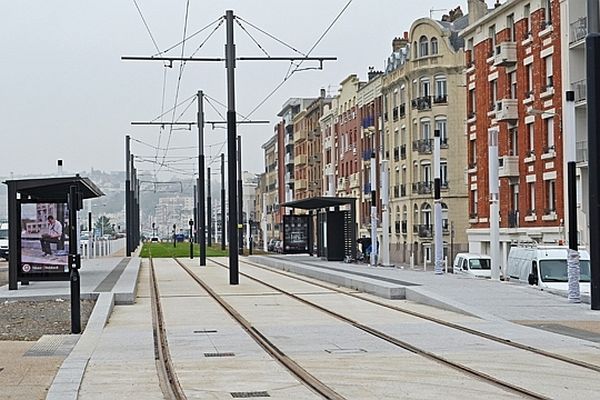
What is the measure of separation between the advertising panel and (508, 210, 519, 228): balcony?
29.7m

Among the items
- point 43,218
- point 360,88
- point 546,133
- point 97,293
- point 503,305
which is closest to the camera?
point 503,305

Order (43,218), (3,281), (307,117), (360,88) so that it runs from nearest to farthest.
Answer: (43,218), (3,281), (360,88), (307,117)

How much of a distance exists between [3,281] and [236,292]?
11471mm

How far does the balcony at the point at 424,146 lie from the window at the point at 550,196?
2254cm

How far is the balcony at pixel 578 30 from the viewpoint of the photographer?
4648cm

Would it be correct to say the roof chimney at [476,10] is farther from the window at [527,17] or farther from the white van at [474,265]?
the white van at [474,265]

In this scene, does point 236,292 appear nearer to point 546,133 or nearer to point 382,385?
point 382,385

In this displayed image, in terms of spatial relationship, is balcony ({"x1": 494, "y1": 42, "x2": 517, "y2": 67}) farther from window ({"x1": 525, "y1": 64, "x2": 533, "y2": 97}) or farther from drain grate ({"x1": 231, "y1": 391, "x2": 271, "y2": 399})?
drain grate ({"x1": 231, "y1": 391, "x2": 271, "y2": 399})

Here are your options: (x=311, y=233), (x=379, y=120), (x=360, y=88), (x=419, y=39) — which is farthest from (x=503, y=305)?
(x=360, y=88)

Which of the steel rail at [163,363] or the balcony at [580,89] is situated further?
the balcony at [580,89]

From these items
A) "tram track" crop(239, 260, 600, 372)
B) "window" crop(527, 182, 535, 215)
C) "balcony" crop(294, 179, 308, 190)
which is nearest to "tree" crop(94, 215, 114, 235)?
"balcony" crop(294, 179, 308, 190)

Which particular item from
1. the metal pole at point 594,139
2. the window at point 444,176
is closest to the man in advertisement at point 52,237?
the metal pole at point 594,139

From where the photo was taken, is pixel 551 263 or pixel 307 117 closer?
pixel 551 263

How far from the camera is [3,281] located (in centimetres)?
3869
